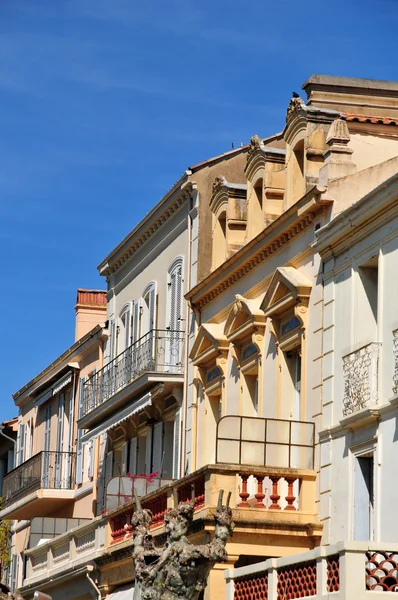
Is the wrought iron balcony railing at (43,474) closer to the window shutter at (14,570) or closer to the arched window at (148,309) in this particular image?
the window shutter at (14,570)

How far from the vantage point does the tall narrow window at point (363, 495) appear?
2159cm

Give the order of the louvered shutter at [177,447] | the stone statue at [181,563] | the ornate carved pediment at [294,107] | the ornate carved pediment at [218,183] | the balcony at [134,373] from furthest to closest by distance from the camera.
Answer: the balcony at [134,373]
the louvered shutter at [177,447]
the ornate carved pediment at [218,183]
the ornate carved pediment at [294,107]
the stone statue at [181,563]

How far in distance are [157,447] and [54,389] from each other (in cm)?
1030

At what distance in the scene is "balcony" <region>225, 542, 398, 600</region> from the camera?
56.3ft

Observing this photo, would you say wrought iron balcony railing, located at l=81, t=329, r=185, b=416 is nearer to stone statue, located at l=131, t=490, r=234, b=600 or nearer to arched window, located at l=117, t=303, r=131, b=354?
arched window, located at l=117, t=303, r=131, b=354

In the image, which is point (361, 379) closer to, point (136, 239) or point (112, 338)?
point (136, 239)

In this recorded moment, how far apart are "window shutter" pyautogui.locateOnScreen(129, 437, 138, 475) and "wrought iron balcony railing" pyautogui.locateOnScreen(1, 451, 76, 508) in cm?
512

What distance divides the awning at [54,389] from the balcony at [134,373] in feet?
12.8

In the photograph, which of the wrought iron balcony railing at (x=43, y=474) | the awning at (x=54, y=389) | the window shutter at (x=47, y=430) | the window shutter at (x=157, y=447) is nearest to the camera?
the window shutter at (x=157, y=447)

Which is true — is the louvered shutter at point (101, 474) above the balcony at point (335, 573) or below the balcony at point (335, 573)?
above

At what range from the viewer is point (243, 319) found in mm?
26844

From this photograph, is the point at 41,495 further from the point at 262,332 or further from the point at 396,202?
the point at 396,202

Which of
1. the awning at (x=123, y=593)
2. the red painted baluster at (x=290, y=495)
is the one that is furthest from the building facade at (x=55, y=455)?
the red painted baluster at (x=290, y=495)

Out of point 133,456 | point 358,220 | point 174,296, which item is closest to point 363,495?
point 358,220
